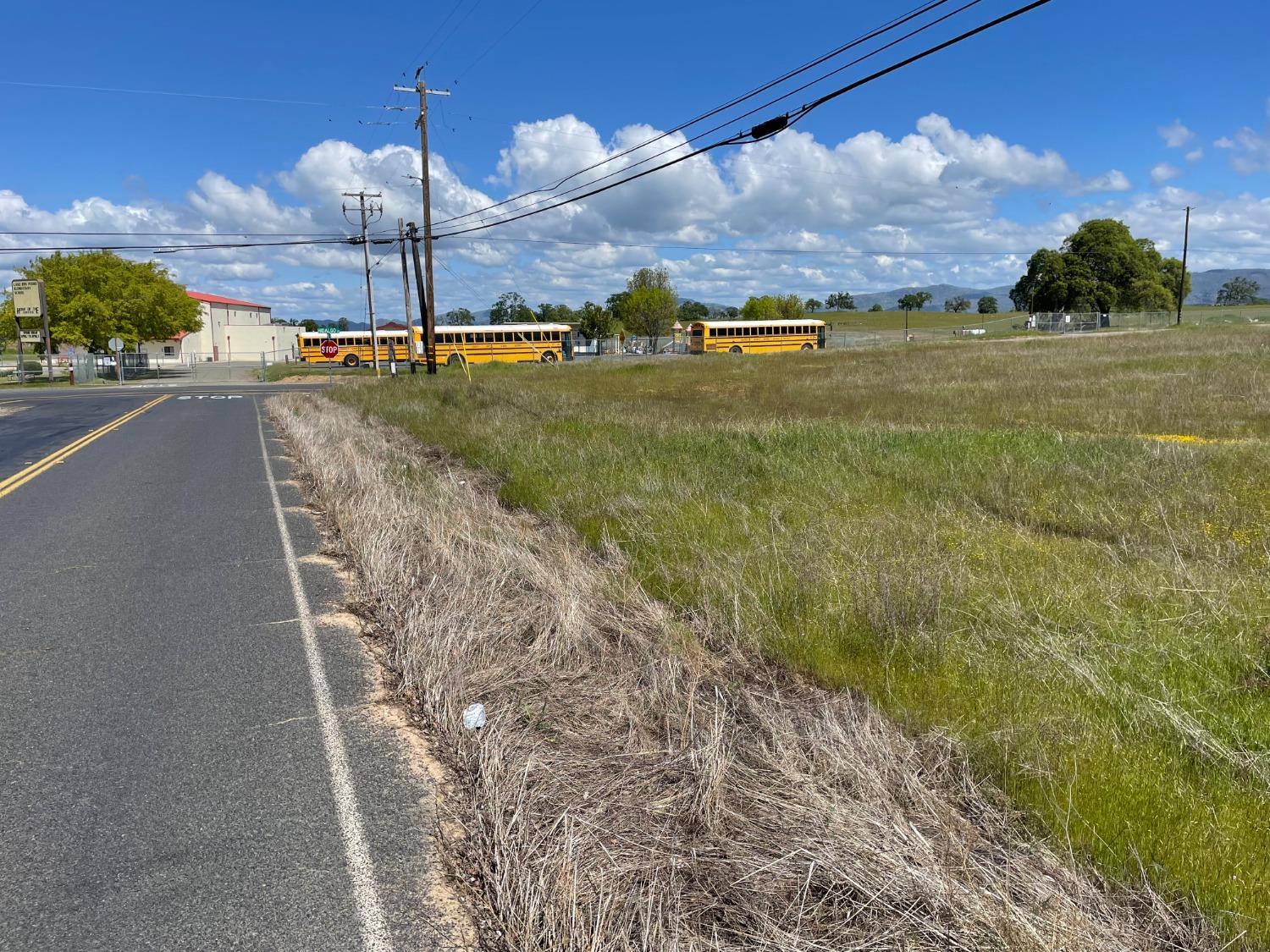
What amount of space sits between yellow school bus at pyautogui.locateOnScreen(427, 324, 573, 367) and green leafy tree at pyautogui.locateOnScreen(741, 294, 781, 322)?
70.4m

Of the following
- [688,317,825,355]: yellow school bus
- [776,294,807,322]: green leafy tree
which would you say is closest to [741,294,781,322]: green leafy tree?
[776,294,807,322]: green leafy tree

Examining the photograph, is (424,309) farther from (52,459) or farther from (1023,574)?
(1023,574)

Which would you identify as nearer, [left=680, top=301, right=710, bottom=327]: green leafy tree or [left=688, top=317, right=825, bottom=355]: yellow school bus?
[left=688, top=317, right=825, bottom=355]: yellow school bus

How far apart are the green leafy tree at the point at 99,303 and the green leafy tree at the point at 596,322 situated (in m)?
65.1

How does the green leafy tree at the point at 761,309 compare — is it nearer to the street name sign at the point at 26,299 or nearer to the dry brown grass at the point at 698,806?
the street name sign at the point at 26,299

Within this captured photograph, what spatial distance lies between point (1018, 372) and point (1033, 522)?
22424 mm

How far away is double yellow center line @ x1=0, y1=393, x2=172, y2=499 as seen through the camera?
44.5 ft

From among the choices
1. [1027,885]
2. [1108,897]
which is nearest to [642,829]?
[1027,885]

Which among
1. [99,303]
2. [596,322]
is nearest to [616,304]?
[596,322]

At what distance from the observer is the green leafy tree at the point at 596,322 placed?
12756 cm

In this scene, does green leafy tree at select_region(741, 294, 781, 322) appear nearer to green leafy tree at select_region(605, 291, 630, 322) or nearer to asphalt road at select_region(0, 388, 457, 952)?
green leafy tree at select_region(605, 291, 630, 322)

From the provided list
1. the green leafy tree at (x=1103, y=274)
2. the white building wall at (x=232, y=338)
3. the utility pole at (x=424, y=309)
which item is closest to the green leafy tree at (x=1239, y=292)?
the green leafy tree at (x=1103, y=274)

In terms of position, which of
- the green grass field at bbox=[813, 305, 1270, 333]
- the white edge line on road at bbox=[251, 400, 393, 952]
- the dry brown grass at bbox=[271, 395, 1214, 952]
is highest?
the green grass field at bbox=[813, 305, 1270, 333]

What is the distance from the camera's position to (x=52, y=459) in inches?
655
